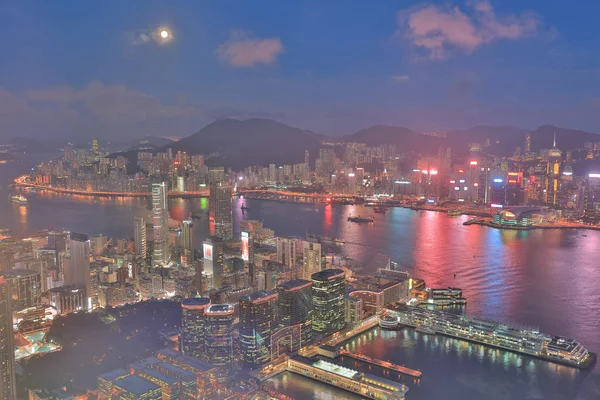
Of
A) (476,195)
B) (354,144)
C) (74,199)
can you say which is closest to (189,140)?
(74,199)

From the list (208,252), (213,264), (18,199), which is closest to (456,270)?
(213,264)

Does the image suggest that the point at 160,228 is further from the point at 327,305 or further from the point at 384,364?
the point at 384,364

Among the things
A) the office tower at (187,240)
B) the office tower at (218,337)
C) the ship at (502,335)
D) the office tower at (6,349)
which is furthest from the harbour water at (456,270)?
the office tower at (6,349)

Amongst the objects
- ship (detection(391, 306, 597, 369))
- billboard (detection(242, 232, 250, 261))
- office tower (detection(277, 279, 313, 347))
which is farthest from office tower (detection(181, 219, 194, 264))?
ship (detection(391, 306, 597, 369))

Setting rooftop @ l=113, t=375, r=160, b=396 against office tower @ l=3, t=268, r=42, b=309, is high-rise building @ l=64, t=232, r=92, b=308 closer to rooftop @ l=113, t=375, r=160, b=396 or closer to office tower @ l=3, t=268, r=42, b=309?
office tower @ l=3, t=268, r=42, b=309

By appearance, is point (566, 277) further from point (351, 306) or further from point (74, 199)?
point (74, 199)
